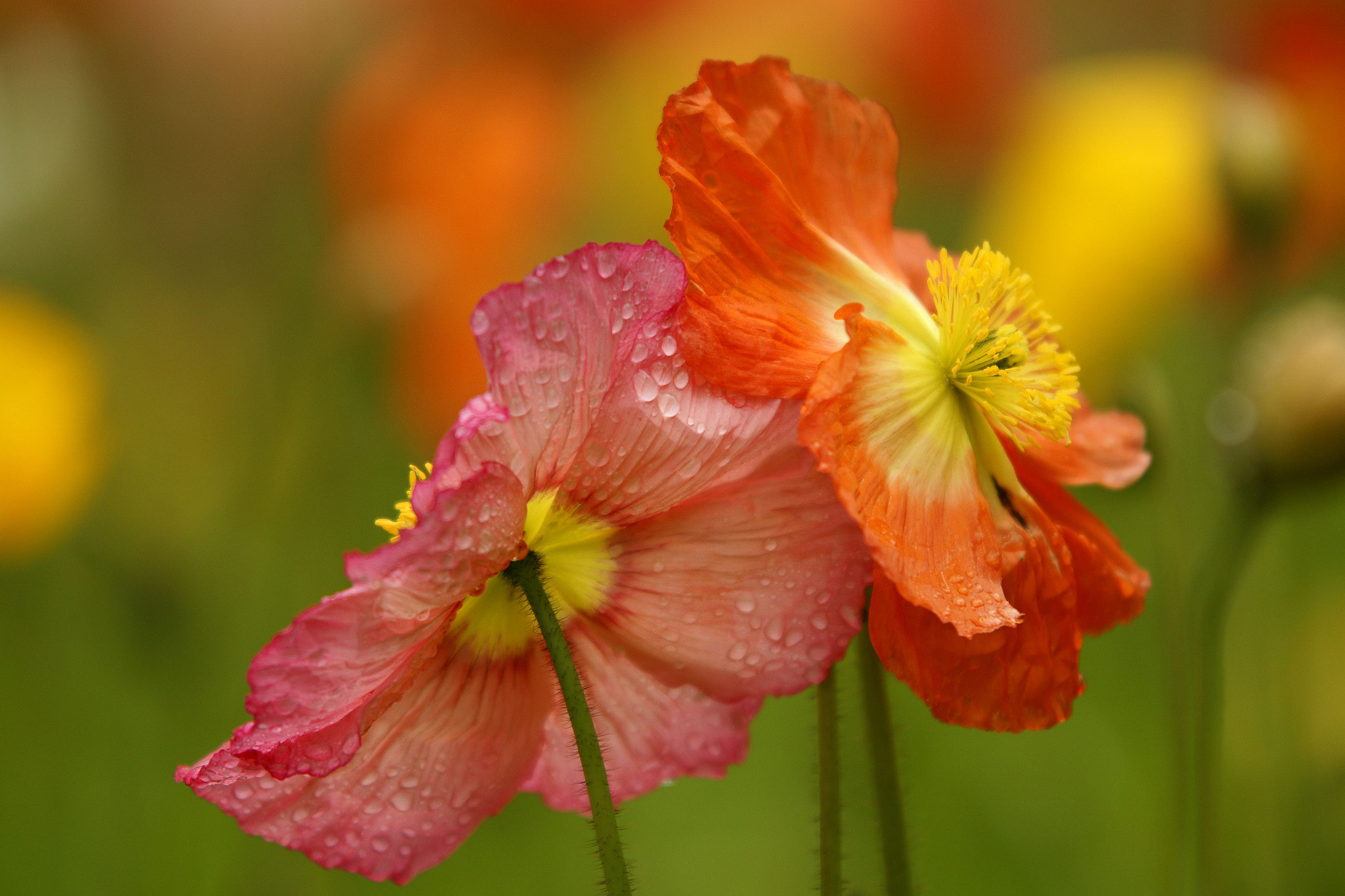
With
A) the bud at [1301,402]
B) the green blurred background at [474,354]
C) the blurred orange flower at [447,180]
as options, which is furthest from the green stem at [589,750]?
the blurred orange flower at [447,180]

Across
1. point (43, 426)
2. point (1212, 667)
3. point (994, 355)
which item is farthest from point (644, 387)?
point (43, 426)

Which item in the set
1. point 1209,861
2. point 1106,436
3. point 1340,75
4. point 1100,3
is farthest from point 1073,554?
point 1100,3

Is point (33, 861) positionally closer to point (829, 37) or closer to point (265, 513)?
point (265, 513)

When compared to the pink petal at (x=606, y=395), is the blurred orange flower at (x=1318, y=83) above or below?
above

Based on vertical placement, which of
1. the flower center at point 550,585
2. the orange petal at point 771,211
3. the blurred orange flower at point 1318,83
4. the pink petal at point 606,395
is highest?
the blurred orange flower at point 1318,83

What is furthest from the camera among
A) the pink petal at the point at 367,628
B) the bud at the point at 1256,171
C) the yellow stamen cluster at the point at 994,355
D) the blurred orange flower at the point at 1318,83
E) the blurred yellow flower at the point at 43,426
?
the blurred orange flower at the point at 1318,83

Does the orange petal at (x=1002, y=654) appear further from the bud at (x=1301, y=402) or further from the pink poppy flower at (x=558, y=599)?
the bud at (x=1301, y=402)

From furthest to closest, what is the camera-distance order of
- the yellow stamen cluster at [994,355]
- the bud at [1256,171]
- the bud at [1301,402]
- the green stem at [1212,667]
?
the bud at [1256,171], the bud at [1301,402], the green stem at [1212,667], the yellow stamen cluster at [994,355]
